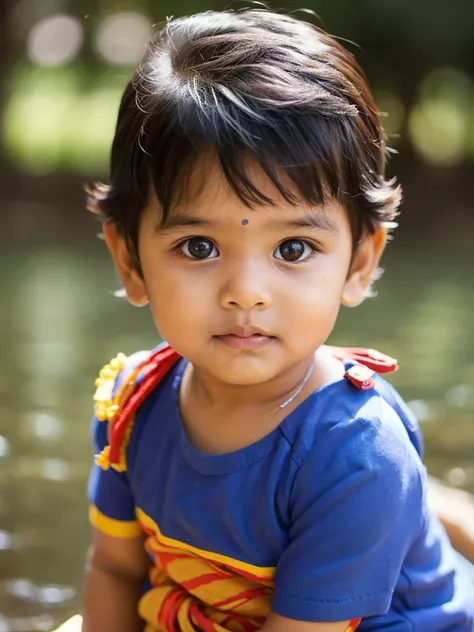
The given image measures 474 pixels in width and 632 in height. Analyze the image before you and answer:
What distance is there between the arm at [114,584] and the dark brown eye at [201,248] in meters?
0.44

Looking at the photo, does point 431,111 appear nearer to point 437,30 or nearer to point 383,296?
point 437,30

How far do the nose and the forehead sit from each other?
0.05m

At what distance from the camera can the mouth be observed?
1.07 metres

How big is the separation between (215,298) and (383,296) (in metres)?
2.95

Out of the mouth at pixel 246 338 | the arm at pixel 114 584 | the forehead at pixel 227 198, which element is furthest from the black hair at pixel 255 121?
the arm at pixel 114 584

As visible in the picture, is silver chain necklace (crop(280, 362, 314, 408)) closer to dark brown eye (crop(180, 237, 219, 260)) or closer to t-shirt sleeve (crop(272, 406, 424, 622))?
t-shirt sleeve (crop(272, 406, 424, 622))

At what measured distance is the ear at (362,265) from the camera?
1.21 metres

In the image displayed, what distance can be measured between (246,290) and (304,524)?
10.1 inches

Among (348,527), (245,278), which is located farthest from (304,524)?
(245,278)

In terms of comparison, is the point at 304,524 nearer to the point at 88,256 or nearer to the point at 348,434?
the point at 348,434

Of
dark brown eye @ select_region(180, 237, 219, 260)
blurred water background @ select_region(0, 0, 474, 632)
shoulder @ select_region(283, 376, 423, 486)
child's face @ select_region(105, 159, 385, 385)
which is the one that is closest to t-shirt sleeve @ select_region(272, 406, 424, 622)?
shoulder @ select_region(283, 376, 423, 486)

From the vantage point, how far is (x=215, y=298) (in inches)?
42.4

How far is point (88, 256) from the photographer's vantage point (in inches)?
187

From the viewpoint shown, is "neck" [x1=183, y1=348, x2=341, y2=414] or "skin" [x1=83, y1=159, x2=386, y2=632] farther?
"neck" [x1=183, y1=348, x2=341, y2=414]
